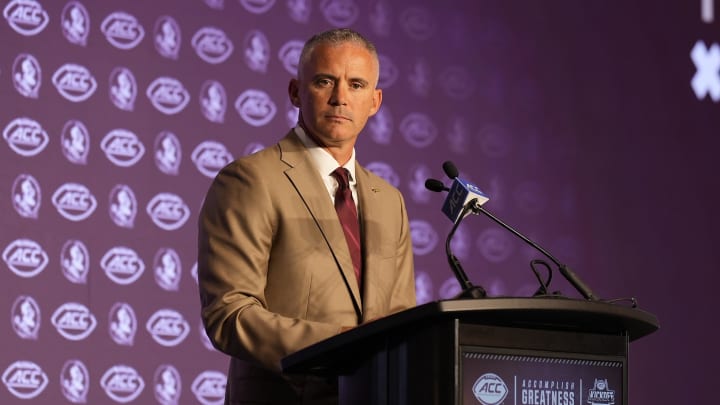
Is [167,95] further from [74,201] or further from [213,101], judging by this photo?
[74,201]

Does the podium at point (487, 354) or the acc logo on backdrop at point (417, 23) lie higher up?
the acc logo on backdrop at point (417, 23)

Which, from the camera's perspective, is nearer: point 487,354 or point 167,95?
point 487,354

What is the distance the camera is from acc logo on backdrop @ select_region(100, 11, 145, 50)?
438cm

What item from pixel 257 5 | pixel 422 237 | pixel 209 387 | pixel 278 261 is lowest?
pixel 209 387

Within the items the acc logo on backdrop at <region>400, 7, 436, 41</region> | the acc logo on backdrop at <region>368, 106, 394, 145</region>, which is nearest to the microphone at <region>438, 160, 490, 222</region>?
the acc logo on backdrop at <region>368, 106, 394, 145</region>

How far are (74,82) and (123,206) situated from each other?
1.70ft

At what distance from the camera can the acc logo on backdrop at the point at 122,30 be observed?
14.4ft

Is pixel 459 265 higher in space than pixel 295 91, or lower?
lower

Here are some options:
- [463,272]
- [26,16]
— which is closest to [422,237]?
[26,16]

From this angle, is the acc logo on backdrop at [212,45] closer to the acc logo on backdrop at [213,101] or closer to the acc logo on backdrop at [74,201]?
the acc logo on backdrop at [213,101]

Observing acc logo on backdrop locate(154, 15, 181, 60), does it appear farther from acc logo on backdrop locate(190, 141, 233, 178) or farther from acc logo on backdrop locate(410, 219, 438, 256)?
acc logo on backdrop locate(410, 219, 438, 256)

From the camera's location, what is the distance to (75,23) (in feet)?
14.2

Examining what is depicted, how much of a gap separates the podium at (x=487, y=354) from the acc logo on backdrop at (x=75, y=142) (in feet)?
7.96

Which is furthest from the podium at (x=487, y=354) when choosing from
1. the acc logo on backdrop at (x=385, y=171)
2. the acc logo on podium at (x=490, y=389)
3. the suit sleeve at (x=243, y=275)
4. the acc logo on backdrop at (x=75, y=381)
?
the acc logo on backdrop at (x=385, y=171)
